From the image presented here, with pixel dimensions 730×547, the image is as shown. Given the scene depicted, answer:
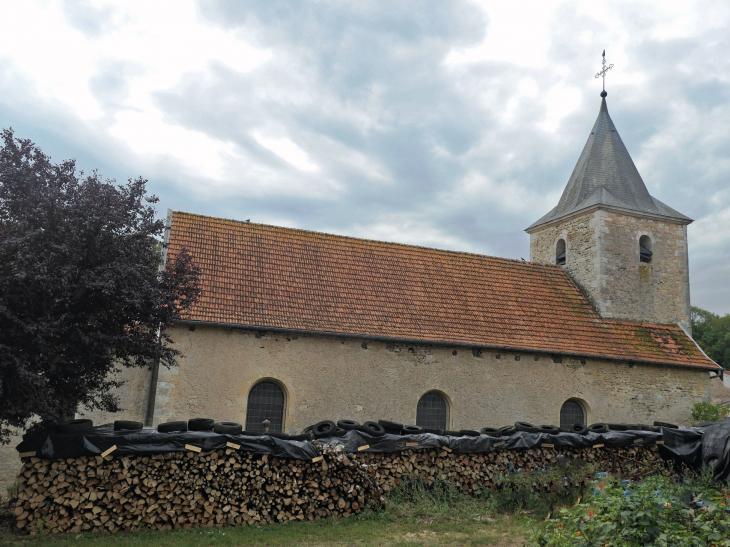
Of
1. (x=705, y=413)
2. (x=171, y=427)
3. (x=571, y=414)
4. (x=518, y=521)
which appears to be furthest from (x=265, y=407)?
(x=705, y=413)

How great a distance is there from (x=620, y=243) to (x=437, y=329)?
8.04 meters

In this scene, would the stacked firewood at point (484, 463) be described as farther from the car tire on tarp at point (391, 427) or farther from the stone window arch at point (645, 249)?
the stone window arch at point (645, 249)

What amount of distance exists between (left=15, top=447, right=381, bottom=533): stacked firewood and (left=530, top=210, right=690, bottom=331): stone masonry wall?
11650 millimetres

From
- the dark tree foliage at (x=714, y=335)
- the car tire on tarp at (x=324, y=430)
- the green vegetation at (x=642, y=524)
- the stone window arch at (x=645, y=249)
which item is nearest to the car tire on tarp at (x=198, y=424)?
the car tire on tarp at (x=324, y=430)

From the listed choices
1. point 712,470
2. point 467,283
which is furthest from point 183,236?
point 712,470

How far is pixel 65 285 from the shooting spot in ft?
20.7

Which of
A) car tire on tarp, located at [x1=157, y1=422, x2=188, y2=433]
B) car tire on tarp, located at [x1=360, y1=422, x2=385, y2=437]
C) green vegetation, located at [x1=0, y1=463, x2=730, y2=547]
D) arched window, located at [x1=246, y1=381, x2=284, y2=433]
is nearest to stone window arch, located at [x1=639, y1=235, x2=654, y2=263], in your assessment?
green vegetation, located at [x1=0, y1=463, x2=730, y2=547]

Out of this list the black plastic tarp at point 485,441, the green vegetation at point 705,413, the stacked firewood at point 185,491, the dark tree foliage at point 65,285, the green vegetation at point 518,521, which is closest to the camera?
the green vegetation at point 518,521

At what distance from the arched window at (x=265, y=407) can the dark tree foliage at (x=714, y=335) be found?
42.5m

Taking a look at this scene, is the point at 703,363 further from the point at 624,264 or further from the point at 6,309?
the point at 6,309

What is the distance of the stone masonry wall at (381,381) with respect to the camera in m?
11.3

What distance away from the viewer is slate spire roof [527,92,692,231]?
18.1m

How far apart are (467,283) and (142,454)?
10487 mm

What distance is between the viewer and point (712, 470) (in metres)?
8.39
